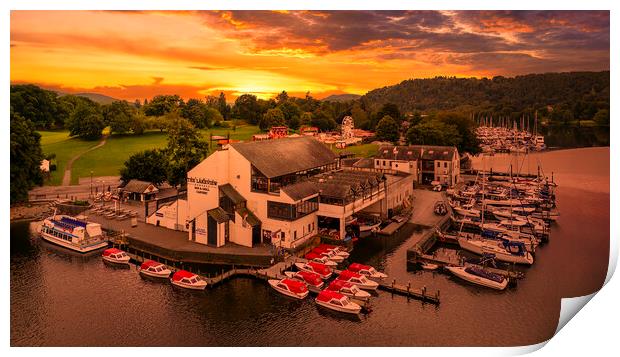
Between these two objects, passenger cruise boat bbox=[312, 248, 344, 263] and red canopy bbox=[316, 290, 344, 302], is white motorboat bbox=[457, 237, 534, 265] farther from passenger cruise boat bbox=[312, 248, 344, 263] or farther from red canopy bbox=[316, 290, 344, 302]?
red canopy bbox=[316, 290, 344, 302]

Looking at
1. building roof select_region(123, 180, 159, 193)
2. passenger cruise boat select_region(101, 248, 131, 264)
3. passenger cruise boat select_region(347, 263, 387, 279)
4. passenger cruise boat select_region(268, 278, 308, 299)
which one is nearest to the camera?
passenger cruise boat select_region(268, 278, 308, 299)

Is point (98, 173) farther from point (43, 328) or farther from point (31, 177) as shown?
point (43, 328)

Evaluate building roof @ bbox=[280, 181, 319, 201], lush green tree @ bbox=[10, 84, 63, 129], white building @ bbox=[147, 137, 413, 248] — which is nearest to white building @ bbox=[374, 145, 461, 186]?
white building @ bbox=[147, 137, 413, 248]

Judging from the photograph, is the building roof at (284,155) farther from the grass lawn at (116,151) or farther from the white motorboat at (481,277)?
the grass lawn at (116,151)

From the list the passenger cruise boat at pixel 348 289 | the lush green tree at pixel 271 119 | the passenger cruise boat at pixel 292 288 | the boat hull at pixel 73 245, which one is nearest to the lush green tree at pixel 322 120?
the lush green tree at pixel 271 119

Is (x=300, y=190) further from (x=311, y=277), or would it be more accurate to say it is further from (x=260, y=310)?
(x=260, y=310)

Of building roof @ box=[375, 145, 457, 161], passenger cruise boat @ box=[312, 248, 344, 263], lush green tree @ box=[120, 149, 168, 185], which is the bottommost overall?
passenger cruise boat @ box=[312, 248, 344, 263]
